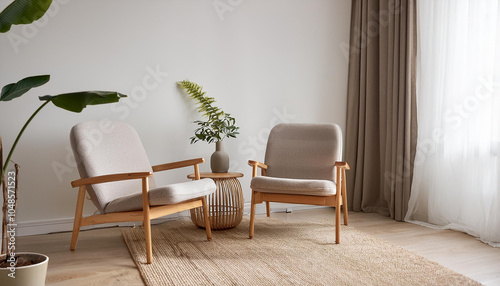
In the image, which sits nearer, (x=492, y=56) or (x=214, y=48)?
(x=492, y=56)

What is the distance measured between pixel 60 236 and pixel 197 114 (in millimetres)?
1492

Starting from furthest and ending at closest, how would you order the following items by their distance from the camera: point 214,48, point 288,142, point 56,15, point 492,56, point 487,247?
point 214,48 → point 288,142 → point 56,15 → point 492,56 → point 487,247

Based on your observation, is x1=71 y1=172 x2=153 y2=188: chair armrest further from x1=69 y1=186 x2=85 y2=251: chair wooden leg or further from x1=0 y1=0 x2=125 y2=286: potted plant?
x1=0 y1=0 x2=125 y2=286: potted plant

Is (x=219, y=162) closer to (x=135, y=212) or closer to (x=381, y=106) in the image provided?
(x=135, y=212)

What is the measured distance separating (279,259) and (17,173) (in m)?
1.53

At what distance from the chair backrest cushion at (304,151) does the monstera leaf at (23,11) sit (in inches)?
84.8

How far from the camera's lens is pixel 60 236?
336cm

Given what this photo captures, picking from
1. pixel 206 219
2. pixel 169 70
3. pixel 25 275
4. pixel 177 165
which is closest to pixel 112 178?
pixel 177 165

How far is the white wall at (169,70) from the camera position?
11.1 feet

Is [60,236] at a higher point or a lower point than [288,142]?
lower

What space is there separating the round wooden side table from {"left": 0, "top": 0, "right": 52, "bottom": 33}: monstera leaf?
170cm

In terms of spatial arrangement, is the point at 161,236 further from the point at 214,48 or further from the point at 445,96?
the point at 445,96

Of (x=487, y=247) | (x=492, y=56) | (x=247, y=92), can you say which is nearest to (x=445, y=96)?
(x=492, y=56)

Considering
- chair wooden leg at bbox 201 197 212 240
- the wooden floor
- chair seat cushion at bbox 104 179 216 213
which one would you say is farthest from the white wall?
chair seat cushion at bbox 104 179 216 213
